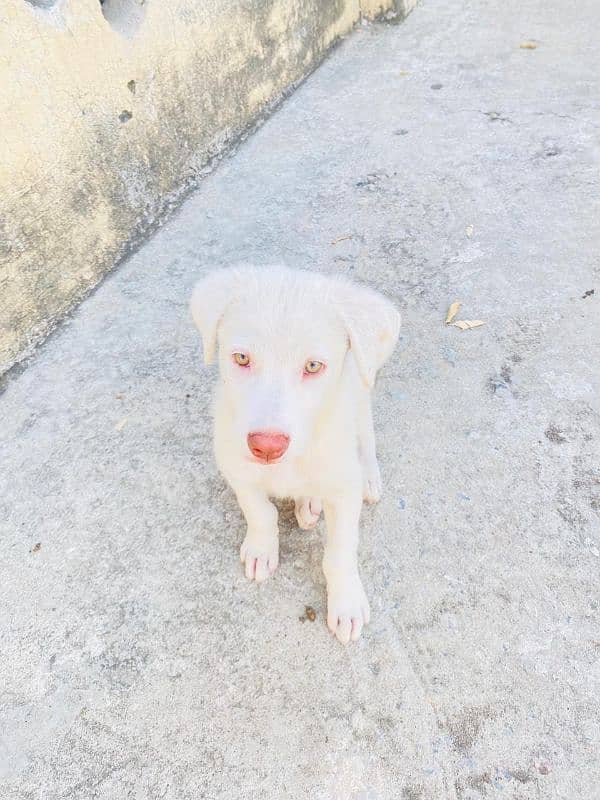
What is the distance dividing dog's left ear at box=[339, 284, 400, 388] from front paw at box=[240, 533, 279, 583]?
2.54ft

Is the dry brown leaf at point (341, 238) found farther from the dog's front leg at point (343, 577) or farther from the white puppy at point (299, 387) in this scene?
the dog's front leg at point (343, 577)

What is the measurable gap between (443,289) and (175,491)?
5.68 feet

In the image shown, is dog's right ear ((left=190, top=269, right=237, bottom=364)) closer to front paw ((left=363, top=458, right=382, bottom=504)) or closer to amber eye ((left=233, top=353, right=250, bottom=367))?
amber eye ((left=233, top=353, right=250, bottom=367))

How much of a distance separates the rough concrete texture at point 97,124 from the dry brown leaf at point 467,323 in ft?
6.20

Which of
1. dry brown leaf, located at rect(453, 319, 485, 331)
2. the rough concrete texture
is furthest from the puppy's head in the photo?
the rough concrete texture

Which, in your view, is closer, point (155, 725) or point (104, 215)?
point (155, 725)

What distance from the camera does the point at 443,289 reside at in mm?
3410

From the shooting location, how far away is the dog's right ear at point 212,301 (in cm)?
181

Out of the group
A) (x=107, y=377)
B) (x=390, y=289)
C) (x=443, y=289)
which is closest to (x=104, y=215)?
(x=107, y=377)

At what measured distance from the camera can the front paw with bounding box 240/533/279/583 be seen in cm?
231

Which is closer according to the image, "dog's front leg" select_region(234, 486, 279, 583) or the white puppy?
the white puppy

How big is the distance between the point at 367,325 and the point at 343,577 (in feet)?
2.85

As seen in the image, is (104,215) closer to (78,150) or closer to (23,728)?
(78,150)

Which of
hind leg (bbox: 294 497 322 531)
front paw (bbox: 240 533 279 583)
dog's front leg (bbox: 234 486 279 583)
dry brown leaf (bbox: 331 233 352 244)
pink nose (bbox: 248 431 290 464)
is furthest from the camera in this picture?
dry brown leaf (bbox: 331 233 352 244)
